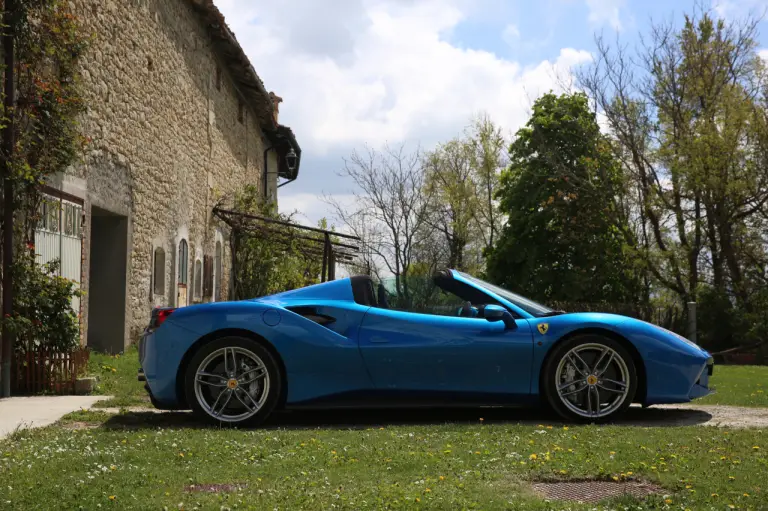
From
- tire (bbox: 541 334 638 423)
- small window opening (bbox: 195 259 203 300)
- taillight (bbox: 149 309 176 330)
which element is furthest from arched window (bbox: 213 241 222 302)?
tire (bbox: 541 334 638 423)

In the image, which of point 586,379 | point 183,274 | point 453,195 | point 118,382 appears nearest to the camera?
point 586,379

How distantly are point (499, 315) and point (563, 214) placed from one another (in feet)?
85.7

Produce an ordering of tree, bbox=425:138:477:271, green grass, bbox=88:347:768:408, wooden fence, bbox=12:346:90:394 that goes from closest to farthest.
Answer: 1. green grass, bbox=88:347:768:408
2. wooden fence, bbox=12:346:90:394
3. tree, bbox=425:138:477:271

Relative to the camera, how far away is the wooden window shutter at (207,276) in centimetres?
2134

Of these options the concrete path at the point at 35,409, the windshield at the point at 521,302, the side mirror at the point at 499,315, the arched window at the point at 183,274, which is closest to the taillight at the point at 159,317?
the concrete path at the point at 35,409

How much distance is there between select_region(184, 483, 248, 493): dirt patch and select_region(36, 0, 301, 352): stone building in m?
7.12

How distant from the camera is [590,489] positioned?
4.46 m

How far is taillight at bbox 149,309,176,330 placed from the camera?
7.09 m

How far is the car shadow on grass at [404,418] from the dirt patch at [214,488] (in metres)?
2.26

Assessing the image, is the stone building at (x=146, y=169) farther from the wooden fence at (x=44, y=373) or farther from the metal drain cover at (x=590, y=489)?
the metal drain cover at (x=590, y=489)

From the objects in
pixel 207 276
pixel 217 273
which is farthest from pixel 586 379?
pixel 217 273

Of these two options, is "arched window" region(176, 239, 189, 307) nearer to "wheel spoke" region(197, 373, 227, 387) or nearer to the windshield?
"wheel spoke" region(197, 373, 227, 387)

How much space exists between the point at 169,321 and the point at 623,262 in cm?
2473

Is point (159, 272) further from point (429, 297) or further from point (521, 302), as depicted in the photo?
point (521, 302)
